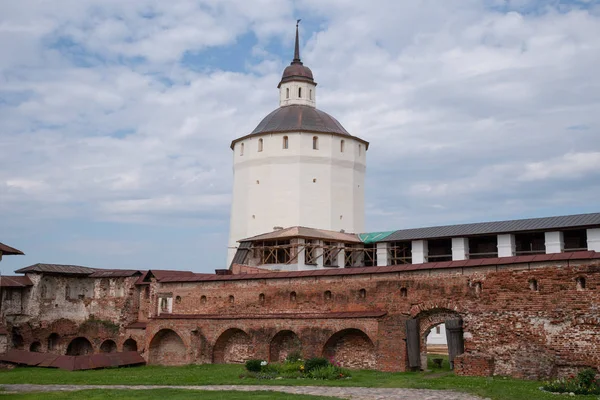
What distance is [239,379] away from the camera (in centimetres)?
2027

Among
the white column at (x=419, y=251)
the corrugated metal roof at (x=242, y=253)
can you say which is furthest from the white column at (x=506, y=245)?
the corrugated metal roof at (x=242, y=253)

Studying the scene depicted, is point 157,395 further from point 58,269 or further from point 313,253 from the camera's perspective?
point 313,253

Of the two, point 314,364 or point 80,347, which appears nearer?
point 314,364

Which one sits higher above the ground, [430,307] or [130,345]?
[430,307]

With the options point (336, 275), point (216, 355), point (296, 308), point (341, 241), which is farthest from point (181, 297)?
point (341, 241)

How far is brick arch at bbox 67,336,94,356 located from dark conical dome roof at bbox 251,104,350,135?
1610cm

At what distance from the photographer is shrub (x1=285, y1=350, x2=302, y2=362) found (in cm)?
2320

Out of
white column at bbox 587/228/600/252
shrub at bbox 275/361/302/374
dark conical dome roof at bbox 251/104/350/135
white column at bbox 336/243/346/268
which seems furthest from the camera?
dark conical dome roof at bbox 251/104/350/135

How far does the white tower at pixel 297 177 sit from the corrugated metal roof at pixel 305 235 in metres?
2.11

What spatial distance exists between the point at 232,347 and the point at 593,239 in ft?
56.6

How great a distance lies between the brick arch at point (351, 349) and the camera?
23219 mm

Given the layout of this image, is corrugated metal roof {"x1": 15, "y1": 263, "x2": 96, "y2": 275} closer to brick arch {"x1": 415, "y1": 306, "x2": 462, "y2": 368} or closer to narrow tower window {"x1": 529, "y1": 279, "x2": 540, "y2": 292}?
brick arch {"x1": 415, "y1": 306, "x2": 462, "y2": 368}

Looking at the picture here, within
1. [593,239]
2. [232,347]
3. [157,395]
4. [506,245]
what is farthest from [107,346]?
[593,239]

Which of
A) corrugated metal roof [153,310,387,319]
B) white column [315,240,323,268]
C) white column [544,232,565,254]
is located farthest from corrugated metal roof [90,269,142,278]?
white column [544,232,565,254]
